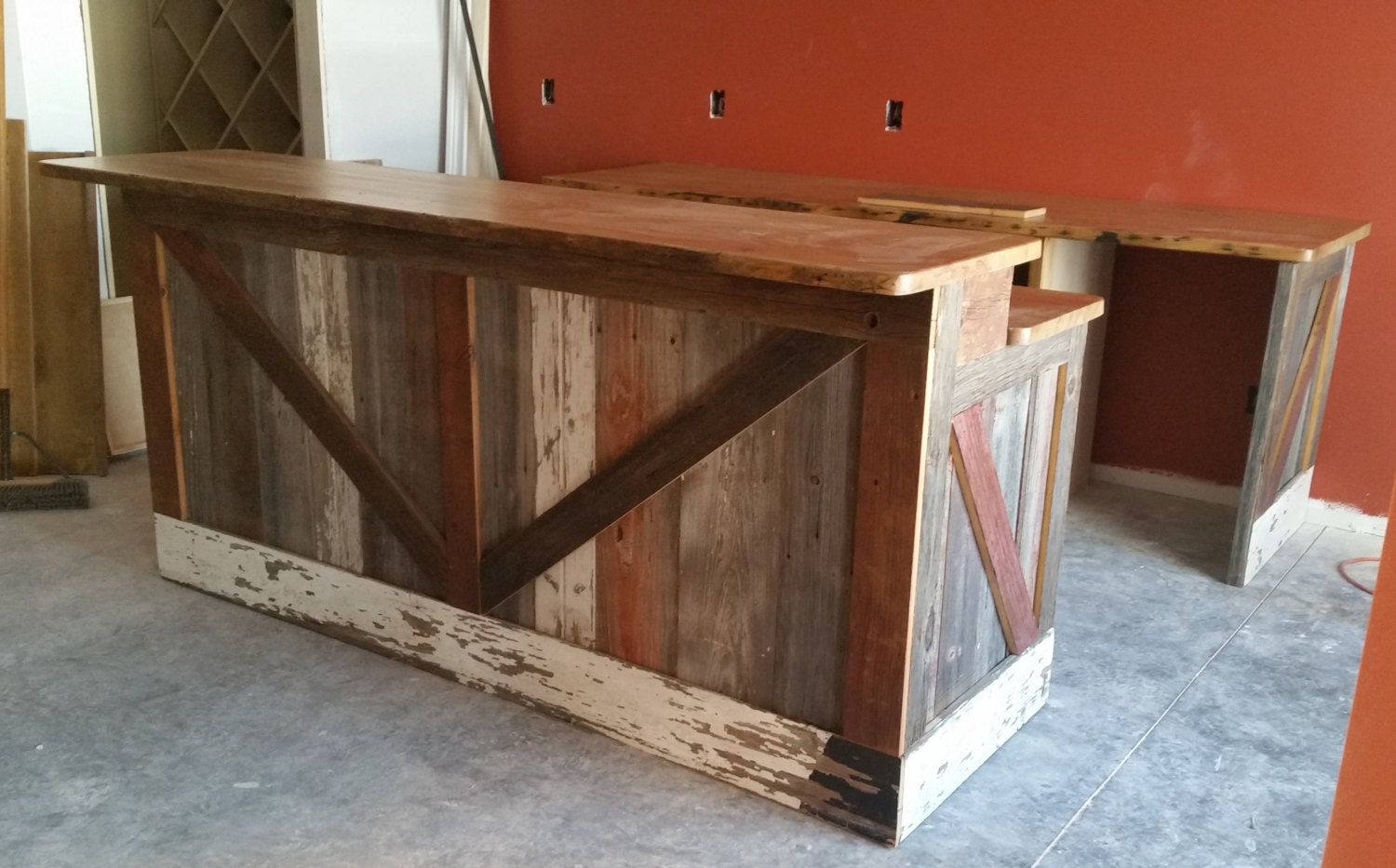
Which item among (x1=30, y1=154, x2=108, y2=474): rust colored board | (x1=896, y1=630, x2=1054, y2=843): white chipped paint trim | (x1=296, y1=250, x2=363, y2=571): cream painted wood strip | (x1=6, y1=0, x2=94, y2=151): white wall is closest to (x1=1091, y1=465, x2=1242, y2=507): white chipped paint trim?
(x1=896, y1=630, x2=1054, y2=843): white chipped paint trim

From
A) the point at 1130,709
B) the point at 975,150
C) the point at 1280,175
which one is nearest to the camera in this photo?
the point at 1130,709

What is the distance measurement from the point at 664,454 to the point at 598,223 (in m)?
0.46

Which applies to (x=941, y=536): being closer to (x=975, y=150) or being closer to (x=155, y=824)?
(x=155, y=824)

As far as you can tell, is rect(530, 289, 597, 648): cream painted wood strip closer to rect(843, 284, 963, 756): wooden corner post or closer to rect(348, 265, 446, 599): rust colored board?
rect(348, 265, 446, 599): rust colored board

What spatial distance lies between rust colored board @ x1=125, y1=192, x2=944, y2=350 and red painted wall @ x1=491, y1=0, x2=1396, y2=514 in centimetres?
219

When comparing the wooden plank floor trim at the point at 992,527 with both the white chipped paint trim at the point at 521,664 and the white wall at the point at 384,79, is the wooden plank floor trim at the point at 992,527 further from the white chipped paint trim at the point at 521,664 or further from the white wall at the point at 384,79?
the white wall at the point at 384,79

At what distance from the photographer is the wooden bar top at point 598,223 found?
2.06 meters

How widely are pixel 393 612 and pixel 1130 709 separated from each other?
1.70 meters

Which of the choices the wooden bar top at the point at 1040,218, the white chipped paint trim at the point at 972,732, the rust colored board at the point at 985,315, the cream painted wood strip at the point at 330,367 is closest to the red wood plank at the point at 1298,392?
the wooden bar top at the point at 1040,218

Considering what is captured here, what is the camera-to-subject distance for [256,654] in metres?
3.04

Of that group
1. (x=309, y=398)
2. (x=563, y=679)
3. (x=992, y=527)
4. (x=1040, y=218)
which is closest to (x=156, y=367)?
(x=309, y=398)

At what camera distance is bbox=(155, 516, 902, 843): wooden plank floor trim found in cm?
240

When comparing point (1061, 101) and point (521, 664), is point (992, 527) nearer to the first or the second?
point (521, 664)

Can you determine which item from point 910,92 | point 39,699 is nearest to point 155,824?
point 39,699
